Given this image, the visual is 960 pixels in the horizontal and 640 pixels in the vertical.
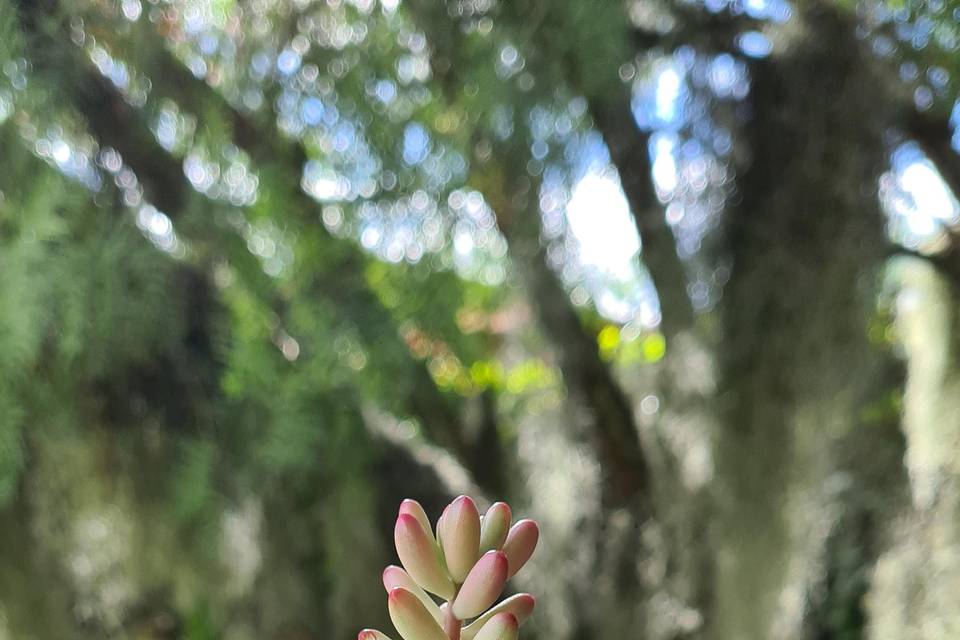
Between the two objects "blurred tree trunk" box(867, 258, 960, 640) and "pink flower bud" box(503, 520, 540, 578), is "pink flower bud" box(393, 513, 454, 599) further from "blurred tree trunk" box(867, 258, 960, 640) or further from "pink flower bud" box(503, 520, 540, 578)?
"blurred tree trunk" box(867, 258, 960, 640)

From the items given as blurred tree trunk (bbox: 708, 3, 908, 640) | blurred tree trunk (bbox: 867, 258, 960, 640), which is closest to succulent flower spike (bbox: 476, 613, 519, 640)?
blurred tree trunk (bbox: 708, 3, 908, 640)

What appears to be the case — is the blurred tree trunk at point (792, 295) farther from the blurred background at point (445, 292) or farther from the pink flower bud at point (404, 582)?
the pink flower bud at point (404, 582)

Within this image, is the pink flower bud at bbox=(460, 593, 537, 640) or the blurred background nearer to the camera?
the pink flower bud at bbox=(460, 593, 537, 640)

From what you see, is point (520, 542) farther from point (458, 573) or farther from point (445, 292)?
point (445, 292)

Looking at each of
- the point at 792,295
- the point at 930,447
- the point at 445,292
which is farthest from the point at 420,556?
the point at 930,447

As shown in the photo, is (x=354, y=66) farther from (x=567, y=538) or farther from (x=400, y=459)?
(x=567, y=538)

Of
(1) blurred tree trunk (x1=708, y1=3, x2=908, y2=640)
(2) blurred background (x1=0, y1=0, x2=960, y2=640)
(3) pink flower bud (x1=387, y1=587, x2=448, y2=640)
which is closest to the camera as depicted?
(3) pink flower bud (x1=387, y1=587, x2=448, y2=640)

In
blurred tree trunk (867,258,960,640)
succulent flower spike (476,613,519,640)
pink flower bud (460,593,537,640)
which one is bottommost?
succulent flower spike (476,613,519,640)

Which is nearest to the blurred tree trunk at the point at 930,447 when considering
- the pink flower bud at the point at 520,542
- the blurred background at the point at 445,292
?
the blurred background at the point at 445,292

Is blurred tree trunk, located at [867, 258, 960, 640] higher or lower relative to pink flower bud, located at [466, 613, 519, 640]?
higher
